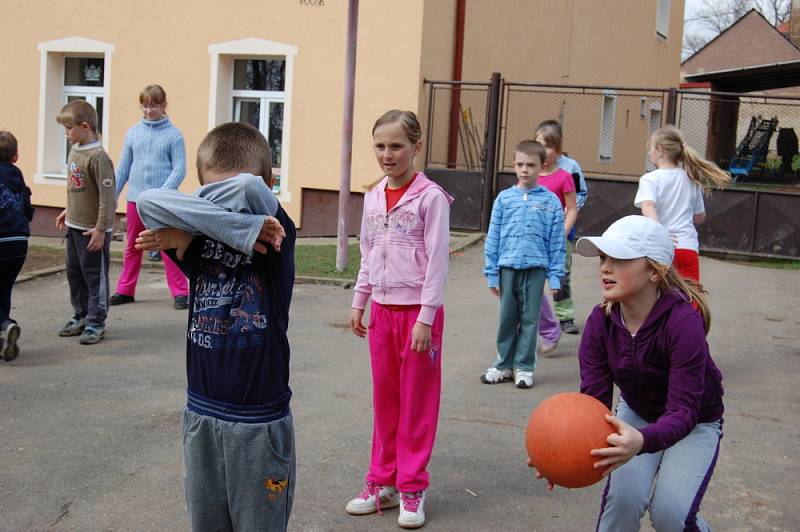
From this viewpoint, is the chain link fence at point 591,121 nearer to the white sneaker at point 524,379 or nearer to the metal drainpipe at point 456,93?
the metal drainpipe at point 456,93

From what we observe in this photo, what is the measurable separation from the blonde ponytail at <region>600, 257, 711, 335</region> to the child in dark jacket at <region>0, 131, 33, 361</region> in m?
4.96

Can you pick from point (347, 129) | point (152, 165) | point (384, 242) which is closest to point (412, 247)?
point (384, 242)

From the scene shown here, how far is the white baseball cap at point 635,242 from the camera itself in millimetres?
3416

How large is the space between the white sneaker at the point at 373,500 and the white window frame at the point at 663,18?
2500 cm

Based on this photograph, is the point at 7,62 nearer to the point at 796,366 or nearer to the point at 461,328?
the point at 461,328

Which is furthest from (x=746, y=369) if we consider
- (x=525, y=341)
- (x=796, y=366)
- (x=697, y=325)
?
(x=697, y=325)

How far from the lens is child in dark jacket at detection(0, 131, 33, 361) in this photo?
6.97 meters

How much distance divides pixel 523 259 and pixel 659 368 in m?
3.34

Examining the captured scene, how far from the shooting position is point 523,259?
266 inches

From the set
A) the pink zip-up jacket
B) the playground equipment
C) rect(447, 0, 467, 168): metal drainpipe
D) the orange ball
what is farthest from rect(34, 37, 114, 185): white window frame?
the playground equipment

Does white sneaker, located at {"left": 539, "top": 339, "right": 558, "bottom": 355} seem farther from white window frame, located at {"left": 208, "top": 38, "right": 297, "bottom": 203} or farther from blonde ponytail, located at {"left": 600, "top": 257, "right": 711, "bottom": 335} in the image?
white window frame, located at {"left": 208, "top": 38, "right": 297, "bottom": 203}

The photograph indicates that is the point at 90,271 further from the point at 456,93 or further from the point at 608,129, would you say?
the point at 608,129

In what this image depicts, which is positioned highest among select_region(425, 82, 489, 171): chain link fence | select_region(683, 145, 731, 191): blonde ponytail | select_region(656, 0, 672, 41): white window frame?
select_region(656, 0, 672, 41): white window frame

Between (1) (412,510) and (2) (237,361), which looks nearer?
(2) (237,361)
